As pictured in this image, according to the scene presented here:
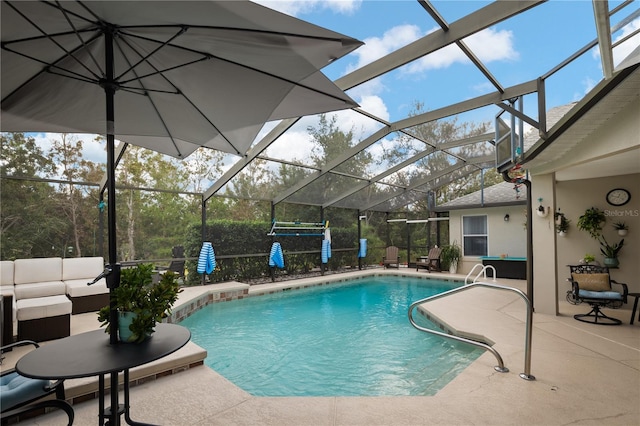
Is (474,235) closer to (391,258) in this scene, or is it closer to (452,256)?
(452,256)

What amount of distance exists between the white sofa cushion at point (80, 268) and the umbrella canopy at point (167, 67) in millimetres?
4048

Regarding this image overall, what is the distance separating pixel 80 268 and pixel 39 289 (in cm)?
84

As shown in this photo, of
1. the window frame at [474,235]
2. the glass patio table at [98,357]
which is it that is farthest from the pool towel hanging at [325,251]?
the glass patio table at [98,357]

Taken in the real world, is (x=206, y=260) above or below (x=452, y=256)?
above

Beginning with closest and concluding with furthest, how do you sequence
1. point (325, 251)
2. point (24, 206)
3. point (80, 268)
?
point (80, 268)
point (24, 206)
point (325, 251)

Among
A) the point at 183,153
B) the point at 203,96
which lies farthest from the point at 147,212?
the point at 203,96

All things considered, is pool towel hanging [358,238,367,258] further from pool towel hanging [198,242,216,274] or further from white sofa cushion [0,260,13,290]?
white sofa cushion [0,260,13,290]

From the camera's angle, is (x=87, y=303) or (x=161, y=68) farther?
(x=87, y=303)

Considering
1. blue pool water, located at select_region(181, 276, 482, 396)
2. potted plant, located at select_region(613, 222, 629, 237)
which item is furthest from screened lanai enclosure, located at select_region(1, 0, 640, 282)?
blue pool water, located at select_region(181, 276, 482, 396)

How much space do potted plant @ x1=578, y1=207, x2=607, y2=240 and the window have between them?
17.5ft

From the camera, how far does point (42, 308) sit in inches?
150

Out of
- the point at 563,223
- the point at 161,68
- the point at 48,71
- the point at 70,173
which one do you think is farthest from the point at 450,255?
the point at 70,173

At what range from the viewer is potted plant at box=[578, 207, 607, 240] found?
5988 mm

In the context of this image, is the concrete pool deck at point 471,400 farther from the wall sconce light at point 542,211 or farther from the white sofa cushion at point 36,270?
the white sofa cushion at point 36,270
